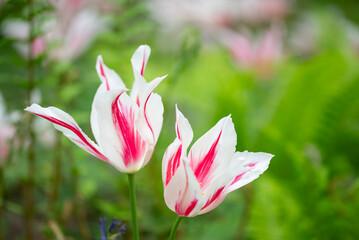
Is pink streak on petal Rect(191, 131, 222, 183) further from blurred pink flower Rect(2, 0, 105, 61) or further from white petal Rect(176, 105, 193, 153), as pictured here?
blurred pink flower Rect(2, 0, 105, 61)

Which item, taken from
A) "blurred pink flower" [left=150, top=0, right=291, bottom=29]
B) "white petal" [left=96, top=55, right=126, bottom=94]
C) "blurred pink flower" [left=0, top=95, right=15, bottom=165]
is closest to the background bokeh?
"blurred pink flower" [left=0, top=95, right=15, bottom=165]

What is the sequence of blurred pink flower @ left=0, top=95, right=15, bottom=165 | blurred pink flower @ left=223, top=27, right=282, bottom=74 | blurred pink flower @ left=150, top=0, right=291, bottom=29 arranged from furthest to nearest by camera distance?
1. blurred pink flower @ left=150, top=0, right=291, bottom=29
2. blurred pink flower @ left=223, top=27, right=282, bottom=74
3. blurred pink flower @ left=0, top=95, right=15, bottom=165

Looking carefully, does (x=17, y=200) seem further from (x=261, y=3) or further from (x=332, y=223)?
(x=261, y=3)

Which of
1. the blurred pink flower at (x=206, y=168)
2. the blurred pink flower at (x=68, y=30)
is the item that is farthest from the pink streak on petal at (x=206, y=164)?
the blurred pink flower at (x=68, y=30)

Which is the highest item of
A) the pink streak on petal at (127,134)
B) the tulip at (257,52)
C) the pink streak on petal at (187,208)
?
the tulip at (257,52)

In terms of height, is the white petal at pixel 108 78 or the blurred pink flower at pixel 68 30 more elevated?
the blurred pink flower at pixel 68 30

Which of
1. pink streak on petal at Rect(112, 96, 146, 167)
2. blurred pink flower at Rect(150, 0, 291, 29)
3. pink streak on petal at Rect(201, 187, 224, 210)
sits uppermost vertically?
blurred pink flower at Rect(150, 0, 291, 29)

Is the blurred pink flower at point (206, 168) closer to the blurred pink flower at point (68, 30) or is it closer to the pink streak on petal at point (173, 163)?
the pink streak on petal at point (173, 163)

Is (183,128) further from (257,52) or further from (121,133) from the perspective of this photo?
(257,52)

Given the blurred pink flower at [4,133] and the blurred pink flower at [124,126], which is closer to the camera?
the blurred pink flower at [124,126]
